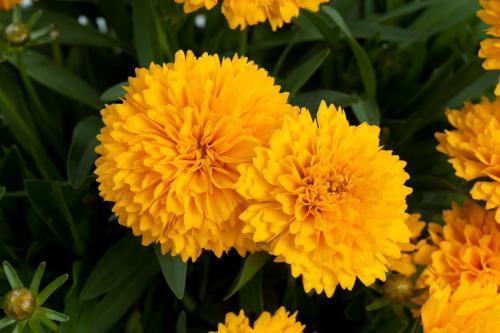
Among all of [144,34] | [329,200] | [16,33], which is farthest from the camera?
[144,34]

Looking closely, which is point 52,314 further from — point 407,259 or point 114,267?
point 407,259

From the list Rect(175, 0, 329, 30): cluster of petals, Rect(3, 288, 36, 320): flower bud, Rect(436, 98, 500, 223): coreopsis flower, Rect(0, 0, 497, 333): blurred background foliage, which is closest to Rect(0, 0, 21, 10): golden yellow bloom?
Rect(0, 0, 497, 333): blurred background foliage

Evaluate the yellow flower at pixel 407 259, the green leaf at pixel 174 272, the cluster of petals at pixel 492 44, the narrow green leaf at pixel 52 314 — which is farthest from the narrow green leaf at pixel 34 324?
the cluster of petals at pixel 492 44

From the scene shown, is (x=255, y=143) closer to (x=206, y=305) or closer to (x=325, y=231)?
(x=325, y=231)

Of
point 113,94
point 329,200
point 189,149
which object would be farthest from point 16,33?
point 329,200

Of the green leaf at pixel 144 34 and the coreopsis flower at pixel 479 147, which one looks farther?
the green leaf at pixel 144 34

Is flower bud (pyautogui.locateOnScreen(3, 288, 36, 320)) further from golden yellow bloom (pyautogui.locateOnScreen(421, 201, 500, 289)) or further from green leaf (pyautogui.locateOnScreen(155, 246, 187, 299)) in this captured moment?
golden yellow bloom (pyautogui.locateOnScreen(421, 201, 500, 289))

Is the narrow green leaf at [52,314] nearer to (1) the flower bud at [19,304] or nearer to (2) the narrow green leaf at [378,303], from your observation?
(1) the flower bud at [19,304]
